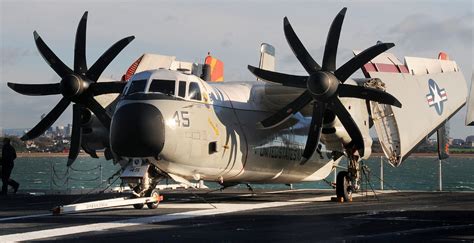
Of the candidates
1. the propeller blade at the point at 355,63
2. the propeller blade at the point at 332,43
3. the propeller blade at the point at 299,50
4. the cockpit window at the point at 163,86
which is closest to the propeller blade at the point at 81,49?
the cockpit window at the point at 163,86

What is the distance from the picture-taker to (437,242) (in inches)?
474

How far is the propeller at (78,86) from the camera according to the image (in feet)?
79.0

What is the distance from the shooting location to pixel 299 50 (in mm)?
24375

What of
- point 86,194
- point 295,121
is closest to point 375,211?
point 295,121

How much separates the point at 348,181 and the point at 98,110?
912 centimetres

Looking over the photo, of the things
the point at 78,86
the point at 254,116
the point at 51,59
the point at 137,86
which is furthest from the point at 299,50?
the point at 51,59

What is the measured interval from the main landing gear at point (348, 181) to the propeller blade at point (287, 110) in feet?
9.61

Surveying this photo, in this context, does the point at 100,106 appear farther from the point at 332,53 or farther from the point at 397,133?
the point at 397,133

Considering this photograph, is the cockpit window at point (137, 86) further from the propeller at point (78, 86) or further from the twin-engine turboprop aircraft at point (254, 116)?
the propeller at point (78, 86)

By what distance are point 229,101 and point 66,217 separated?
7600 millimetres

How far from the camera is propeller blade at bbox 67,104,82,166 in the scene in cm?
2448

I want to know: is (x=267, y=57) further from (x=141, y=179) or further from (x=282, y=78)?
(x=141, y=179)

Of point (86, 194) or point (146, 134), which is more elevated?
point (146, 134)

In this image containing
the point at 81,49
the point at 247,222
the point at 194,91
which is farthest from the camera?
the point at 81,49
